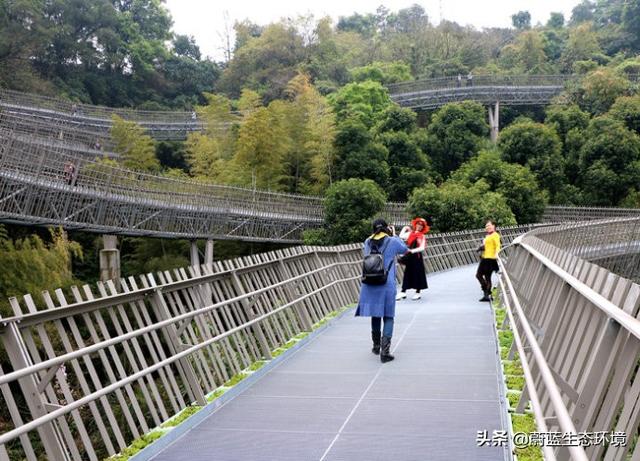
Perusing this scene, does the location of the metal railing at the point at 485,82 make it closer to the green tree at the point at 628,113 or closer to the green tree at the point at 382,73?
the green tree at the point at 382,73

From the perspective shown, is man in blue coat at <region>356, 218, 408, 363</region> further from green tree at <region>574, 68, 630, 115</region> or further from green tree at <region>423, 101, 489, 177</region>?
green tree at <region>574, 68, 630, 115</region>

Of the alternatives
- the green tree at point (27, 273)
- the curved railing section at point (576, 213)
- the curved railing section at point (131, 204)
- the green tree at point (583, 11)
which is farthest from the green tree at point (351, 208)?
the green tree at point (583, 11)

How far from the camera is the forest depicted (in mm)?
34250

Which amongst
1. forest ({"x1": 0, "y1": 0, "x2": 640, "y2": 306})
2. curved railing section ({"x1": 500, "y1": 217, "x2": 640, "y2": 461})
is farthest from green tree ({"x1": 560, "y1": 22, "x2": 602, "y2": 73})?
curved railing section ({"x1": 500, "y1": 217, "x2": 640, "y2": 461})

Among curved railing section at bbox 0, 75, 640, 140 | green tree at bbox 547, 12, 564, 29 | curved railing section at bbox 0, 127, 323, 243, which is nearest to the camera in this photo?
curved railing section at bbox 0, 127, 323, 243

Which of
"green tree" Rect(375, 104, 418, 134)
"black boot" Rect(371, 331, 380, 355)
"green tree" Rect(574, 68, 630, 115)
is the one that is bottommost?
"black boot" Rect(371, 331, 380, 355)

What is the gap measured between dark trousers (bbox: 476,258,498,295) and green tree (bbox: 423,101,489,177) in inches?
1287

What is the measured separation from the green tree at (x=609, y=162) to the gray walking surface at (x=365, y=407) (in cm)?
3438

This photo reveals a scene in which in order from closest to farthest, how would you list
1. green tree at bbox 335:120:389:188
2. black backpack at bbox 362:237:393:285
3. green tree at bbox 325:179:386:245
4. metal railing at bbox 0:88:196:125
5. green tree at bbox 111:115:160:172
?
black backpack at bbox 362:237:393:285 → green tree at bbox 325:179:386:245 → green tree at bbox 335:120:389:188 → green tree at bbox 111:115:160:172 → metal railing at bbox 0:88:196:125

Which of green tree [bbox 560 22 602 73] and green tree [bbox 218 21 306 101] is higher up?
green tree [bbox 218 21 306 101]

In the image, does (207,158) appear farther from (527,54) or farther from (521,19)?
(521,19)

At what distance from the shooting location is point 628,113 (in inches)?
1757

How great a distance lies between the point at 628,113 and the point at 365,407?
42966 millimetres

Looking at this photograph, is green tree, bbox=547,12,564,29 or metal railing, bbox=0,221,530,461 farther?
green tree, bbox=547,12,564,29
